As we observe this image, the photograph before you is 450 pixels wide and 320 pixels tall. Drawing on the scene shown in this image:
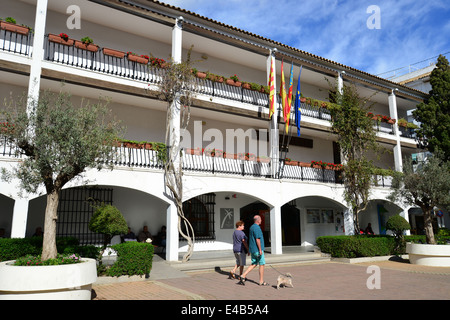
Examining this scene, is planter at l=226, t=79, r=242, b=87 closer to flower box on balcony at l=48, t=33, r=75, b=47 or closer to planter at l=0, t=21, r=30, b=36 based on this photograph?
flower box on balcony at l=48, t=33, r=75, b=47

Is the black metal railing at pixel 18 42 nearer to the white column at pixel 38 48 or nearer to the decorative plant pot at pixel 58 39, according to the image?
the white column at pixel 38 48

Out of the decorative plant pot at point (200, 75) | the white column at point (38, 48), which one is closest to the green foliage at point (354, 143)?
the decorative plant pot at point (200, 75)

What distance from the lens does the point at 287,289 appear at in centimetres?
788

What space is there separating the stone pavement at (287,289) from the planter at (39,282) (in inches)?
53.5

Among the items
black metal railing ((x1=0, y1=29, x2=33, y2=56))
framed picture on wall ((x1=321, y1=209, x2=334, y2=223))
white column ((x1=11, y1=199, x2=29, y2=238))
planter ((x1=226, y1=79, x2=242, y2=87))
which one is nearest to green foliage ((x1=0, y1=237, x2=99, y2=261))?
white column ((x1=11, y1=199, x2=29, y2=238))

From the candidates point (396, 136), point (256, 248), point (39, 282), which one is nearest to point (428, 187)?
point (396, 136)

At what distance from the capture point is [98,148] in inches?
273

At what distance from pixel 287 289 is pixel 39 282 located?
17.3 feet

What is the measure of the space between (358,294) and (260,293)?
86.2 inches

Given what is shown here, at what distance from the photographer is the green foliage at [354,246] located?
13703 millimetres

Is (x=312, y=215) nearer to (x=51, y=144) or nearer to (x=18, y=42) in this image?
(x=51, y=144)

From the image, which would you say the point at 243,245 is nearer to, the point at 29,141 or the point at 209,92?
the point at 29,141

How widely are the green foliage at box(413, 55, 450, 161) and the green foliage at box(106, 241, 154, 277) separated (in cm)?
1866
